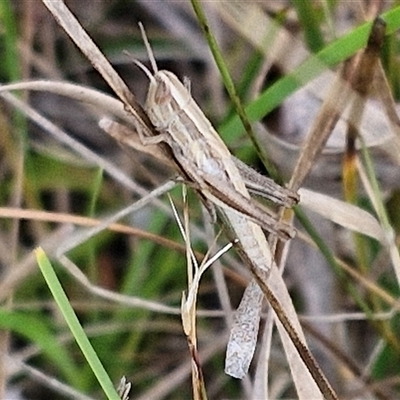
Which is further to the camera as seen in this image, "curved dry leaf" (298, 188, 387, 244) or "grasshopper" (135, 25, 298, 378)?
"curved dry leaf" (298, 188, 387, 244)

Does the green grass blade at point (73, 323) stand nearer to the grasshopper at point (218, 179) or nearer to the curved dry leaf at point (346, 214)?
the grasshopper at point (218, 179)

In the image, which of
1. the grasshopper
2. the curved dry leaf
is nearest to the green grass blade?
the grasshopper

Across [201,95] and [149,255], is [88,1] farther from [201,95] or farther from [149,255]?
[149,255]

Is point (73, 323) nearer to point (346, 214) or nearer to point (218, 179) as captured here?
point (218, 179)

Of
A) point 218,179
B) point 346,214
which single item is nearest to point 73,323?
point 218,179

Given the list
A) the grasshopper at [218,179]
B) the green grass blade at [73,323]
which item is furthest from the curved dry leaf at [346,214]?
the green grass blade at [73,323]

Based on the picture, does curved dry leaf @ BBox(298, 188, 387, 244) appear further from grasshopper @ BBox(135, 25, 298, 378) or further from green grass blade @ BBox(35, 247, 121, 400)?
green grass blade @ BBox(35, 247, 121, 400)

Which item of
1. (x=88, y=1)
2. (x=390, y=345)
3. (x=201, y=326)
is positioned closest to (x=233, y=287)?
(x=201, y=326)

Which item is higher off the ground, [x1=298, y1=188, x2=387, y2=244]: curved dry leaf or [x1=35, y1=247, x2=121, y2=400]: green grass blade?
[x1=298, y1=188, x2=387, y2=244]: curved dry leaf

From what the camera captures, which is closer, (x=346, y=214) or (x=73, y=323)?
(x=73, y=323)
